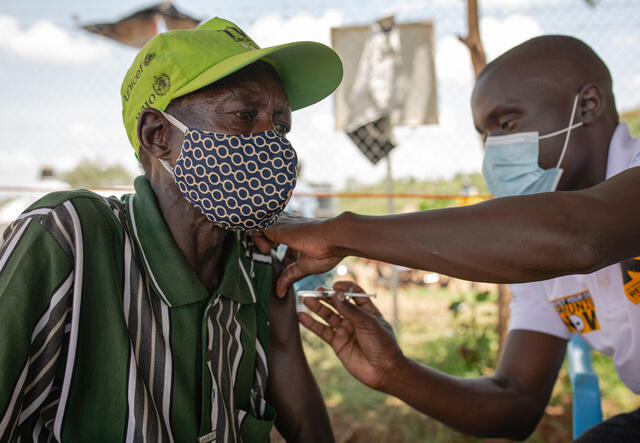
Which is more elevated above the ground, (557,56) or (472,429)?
(557,56)

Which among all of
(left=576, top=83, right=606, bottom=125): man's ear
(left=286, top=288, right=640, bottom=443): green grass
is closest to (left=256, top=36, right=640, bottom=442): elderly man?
(left=576, top=83, right=606, bottom=125): man's ear

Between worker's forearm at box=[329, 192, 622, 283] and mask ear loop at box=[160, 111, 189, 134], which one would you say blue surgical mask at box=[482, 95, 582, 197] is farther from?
mask ear loop at box=[160, 111, 189, 134]

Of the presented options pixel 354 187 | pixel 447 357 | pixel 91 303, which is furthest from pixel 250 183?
pixel 354 187

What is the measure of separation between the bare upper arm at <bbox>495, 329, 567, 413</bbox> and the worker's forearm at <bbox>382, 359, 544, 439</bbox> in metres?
0.02

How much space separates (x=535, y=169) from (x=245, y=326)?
4.37 feet

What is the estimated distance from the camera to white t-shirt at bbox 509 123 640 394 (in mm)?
1777

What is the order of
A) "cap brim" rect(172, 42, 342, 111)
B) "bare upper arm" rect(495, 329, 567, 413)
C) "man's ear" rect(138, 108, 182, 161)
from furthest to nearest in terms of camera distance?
"bare upper arm" rect(495, 329, 567, 413)
"man's ear" rect(138, 108, 182, 161)
"cap brim" rect(172, 42, 342, 111)

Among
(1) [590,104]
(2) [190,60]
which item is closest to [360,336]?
(2) [190,60]

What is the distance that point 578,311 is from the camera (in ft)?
6.51

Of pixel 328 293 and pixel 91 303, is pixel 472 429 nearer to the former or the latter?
pixel 328 293

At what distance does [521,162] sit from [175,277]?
4.77 feet

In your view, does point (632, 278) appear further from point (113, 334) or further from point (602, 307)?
point (113, 334)

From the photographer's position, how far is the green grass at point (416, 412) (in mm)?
3395

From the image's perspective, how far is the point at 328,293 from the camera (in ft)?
5.61
